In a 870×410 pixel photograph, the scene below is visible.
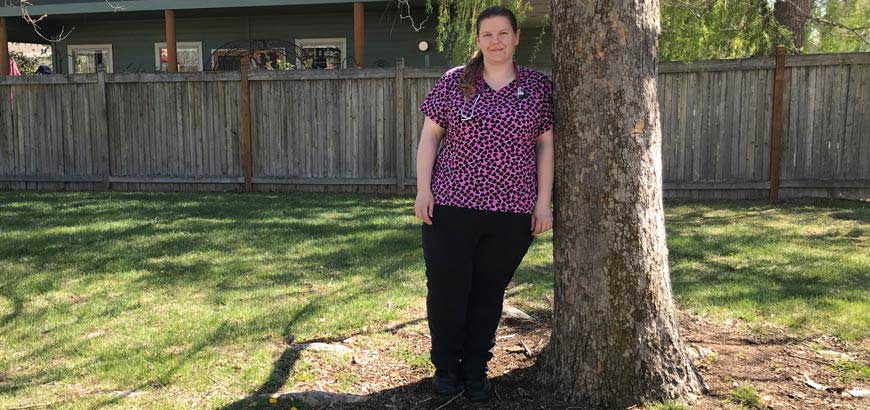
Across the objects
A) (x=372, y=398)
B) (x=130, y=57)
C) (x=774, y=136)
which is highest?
(x=130, y=57)

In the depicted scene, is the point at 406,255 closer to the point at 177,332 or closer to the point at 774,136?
the point at 177,332

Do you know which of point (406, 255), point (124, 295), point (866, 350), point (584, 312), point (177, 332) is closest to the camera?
point (584, 312)

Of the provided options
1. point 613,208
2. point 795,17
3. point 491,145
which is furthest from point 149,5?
point 613,208

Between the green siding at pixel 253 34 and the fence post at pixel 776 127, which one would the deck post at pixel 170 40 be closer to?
the green siding at pixel 253 34

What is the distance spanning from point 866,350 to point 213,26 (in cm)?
1477

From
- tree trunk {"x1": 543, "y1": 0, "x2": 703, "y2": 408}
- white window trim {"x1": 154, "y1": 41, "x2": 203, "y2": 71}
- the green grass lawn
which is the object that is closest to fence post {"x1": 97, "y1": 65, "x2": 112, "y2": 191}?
the green grass lawn

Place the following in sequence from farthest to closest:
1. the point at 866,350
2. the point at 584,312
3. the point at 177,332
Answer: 1. the point at 177,332
2. the point at 866,350
3. the point at 584,312

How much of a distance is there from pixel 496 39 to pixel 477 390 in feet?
4.95

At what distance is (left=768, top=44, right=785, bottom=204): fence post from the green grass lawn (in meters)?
0.66

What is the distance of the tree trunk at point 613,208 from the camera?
298cm

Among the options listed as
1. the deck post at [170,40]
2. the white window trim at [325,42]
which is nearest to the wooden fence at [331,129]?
the deck post at [170,40]

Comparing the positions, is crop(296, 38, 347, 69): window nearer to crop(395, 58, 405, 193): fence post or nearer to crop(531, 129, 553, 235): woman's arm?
crop(395, 58, 405, 193): fence post

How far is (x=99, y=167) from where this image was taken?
36.3ft

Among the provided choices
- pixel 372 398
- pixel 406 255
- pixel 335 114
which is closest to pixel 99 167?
pixel 335 114
